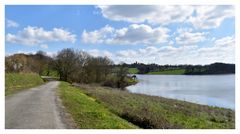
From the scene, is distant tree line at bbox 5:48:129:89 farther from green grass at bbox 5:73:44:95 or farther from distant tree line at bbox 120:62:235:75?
green grass at bbox 5:73:44:95

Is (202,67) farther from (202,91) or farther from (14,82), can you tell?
(14,82)

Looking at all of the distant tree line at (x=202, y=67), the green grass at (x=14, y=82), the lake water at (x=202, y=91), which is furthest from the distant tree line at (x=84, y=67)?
the green grass at (x=14, y=82)

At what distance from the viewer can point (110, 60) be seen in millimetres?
64938

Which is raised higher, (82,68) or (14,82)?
(82,68)

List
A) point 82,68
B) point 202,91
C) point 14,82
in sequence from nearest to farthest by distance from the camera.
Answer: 1. point 14,82
2. point 202,91
3. point 82,68

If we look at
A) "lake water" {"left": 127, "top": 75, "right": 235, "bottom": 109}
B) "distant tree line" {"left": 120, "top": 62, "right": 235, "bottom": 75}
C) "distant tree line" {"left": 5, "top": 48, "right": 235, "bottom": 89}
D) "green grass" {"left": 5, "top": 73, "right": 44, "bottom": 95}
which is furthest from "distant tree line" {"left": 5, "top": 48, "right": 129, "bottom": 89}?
"green grass" {"left": 5, "top": 73, "right": 44, "bottom": 95}

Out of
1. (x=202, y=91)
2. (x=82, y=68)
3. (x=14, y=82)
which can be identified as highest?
(x=82, y=68)

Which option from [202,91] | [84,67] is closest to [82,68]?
[84,67]

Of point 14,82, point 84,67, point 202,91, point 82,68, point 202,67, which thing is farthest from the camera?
point 202,67

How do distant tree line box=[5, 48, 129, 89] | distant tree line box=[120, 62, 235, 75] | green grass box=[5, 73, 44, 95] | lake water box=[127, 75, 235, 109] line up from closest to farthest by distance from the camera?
green grass box=[5, 73, 44, 95]
lake water box=[127, 75, 235, 109]
distant tree line box=[120, 62, 235, 75]
distant tree line box=[5, 48, 129, 89]

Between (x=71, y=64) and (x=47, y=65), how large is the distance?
987 centimetres

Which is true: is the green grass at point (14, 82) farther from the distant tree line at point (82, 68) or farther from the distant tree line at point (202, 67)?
the distant tree line at point (82, 68)
